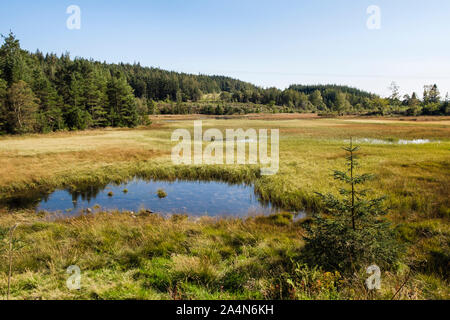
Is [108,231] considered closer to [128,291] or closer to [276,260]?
[128,291]

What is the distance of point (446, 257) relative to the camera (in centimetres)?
712

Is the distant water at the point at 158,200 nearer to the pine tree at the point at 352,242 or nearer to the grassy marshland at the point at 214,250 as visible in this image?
the grassy marshland at the point at 214,250

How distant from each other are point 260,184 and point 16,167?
22.8 metres

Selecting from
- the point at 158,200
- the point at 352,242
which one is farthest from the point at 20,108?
the point at 352,242

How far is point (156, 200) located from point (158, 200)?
14cm

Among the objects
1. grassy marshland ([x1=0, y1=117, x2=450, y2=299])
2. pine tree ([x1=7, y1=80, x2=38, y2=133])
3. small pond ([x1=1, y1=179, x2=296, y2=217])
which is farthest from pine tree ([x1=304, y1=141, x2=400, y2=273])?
pine tree ([x1=7, y1=80, x2=38, y2=133])

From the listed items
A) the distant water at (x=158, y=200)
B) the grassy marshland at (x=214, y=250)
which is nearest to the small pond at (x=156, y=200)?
the distant water at (x=158, y=200)

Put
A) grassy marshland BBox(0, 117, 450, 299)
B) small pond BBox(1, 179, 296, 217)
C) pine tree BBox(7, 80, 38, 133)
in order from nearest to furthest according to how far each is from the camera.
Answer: grassy marshland BBox(0, 117, 450, 299), small pond BBox(1, 179, 296, 217), pine tree BBox(7, 80, 38, 133)

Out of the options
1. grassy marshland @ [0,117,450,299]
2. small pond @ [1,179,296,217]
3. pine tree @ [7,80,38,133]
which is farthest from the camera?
pine tree @ [7,80,38,133]

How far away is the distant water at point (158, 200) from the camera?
15.1 m

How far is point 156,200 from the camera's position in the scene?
16891 mm

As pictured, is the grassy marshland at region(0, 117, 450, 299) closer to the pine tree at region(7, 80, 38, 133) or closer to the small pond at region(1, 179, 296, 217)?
the small pond at region(1, 179, 296, 217)

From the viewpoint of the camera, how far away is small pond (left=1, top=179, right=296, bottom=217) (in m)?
15.1

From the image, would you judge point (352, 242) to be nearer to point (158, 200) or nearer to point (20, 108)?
point (158, 200)
